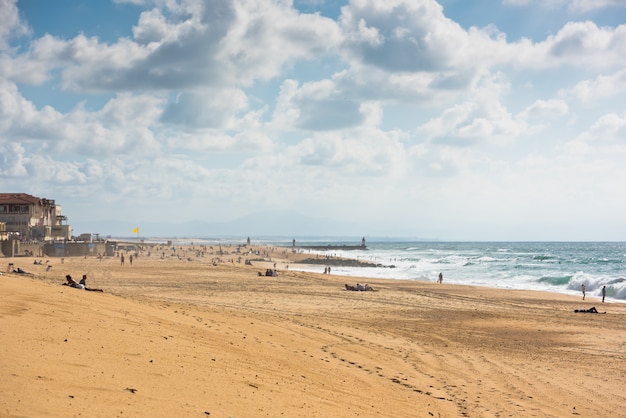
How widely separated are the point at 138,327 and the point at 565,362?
37.9 feet

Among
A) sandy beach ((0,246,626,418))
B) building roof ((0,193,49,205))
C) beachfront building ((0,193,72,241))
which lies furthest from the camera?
building roof ((0,193,49,205))

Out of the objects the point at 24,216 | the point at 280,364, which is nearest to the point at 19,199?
the point at 24,216

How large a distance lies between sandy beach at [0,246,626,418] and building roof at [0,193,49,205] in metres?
72.8

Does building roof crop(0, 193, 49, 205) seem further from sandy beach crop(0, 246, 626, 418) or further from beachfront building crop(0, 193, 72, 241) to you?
sandy beach crop(0, 246, 626, 418)

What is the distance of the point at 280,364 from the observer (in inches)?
428

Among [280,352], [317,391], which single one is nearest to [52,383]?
[317,391]

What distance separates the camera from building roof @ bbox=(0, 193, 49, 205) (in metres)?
81.6

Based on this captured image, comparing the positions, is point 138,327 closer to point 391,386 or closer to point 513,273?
point 391,386

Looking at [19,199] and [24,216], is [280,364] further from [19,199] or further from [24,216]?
[19,199]

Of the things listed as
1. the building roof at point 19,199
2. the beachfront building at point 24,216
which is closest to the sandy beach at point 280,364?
the beachfront building at point 24,216

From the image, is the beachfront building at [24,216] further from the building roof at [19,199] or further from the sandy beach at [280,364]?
the sandy beach at [280,364]

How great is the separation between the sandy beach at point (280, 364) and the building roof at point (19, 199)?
239ft

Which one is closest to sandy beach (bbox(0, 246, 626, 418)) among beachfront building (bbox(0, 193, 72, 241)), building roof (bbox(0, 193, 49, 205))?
beachfront building (bbox(0, 193, 72, 241))

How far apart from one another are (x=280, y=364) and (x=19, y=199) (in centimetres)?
8377
